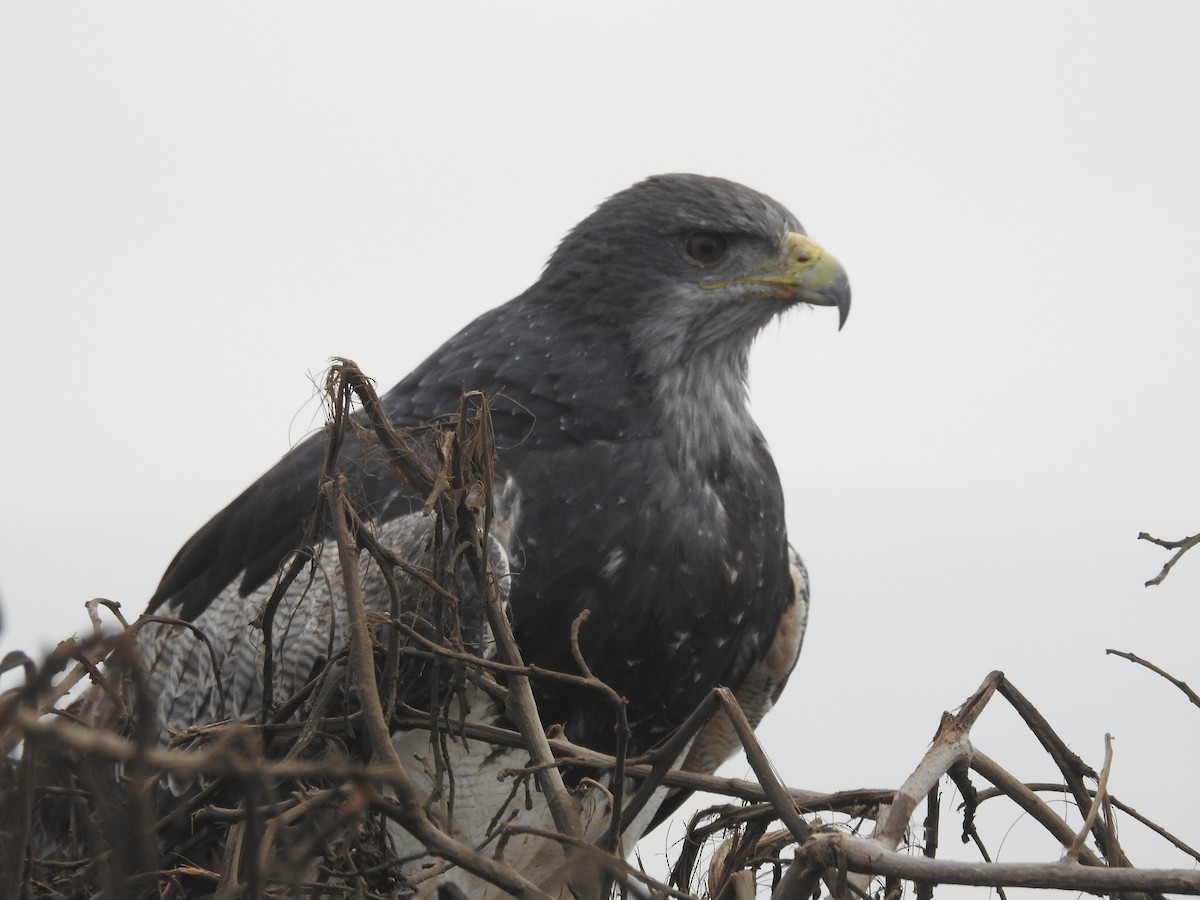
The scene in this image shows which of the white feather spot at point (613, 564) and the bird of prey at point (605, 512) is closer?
the bird of prey at point (605, 512)

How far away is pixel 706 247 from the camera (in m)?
4.75

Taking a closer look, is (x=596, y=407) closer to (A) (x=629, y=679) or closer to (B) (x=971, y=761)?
(A) (x=629, y=679)

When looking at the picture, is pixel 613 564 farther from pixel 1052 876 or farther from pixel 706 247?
pixel 1052 876

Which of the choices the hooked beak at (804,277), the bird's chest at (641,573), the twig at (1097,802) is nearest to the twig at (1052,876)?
the twig at (1097,802)

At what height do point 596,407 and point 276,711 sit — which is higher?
point 596,407

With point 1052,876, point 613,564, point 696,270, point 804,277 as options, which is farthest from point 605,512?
point 1052,876

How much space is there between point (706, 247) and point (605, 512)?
1.07 meters

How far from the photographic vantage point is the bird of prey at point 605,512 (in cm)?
403

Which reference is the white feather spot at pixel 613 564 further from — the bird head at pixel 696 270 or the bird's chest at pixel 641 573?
the bird head at pixel 696 270

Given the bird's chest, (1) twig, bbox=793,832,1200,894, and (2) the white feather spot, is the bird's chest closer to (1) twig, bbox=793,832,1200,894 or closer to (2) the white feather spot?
(2) the white feather spot

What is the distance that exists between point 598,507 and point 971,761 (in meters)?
1.68

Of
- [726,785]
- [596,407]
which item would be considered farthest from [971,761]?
[596,407]

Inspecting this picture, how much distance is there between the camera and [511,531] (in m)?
4.06

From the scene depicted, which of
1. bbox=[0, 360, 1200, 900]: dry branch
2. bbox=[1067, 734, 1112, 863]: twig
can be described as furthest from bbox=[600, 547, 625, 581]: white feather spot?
bbox=[1067, 734, 1112, 863]: twig
